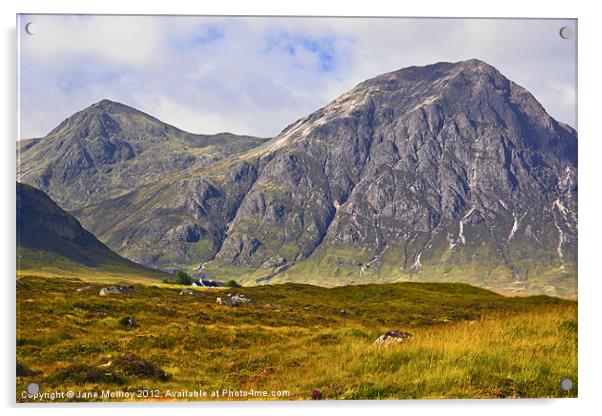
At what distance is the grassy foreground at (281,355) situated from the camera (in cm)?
1952

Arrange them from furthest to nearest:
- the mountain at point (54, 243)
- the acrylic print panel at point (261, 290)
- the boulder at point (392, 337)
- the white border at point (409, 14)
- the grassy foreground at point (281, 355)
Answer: the mountain at point (54, 243) → the boulder at point (392, 337) → the acrylic print panel at point (261, 290) → the white border at point (409, 14) → the grassy foreground at point (281, 355)

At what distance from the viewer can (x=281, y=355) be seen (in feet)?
70.0

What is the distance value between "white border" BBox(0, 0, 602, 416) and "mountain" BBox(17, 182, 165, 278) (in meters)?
0.73

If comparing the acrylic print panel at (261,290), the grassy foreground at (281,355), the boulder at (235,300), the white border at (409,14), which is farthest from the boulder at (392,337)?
the boulder at (235,300)

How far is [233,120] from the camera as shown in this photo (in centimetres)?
2759

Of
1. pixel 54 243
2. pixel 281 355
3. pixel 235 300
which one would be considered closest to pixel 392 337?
pixel 281 355

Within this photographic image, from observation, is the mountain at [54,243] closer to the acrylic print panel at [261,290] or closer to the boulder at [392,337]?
the acrylic print panel at [261,290]

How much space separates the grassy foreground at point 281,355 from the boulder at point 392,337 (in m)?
0.38

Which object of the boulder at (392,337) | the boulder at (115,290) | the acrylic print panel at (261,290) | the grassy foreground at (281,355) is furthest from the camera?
the boulder at (115,290)

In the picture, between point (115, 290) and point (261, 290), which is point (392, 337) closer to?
point (261, 290)

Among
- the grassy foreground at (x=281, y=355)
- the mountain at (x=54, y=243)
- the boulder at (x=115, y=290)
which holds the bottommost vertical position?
the grassy foreground at (x=281, y=355)

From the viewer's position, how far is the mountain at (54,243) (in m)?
21.3

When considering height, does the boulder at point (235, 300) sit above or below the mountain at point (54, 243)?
below

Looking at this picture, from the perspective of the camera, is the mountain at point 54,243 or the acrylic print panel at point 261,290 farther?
the mountain at point 54,243
